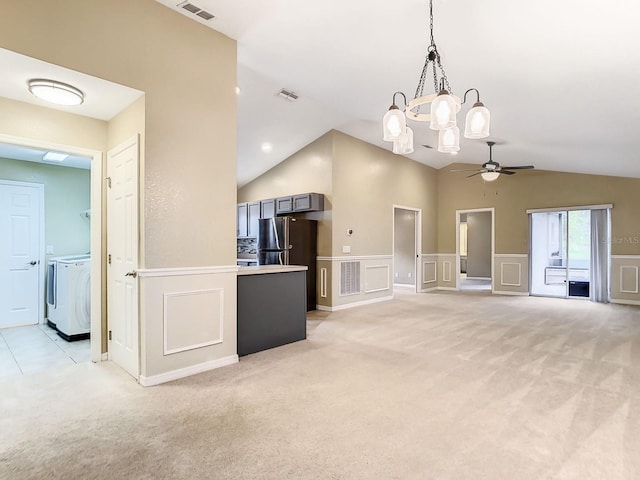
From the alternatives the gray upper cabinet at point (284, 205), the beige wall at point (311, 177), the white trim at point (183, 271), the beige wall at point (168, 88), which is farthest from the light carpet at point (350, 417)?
the gray upper cabinet at point (284, 205)

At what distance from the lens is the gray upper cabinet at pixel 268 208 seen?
6957 millimetres

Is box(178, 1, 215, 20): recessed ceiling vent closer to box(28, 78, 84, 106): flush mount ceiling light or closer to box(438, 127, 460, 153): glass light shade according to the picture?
box(28, 78, 84, 106): flush mount ceiling light

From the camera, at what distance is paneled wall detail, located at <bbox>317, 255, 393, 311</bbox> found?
6.32 metres

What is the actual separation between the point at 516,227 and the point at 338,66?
20.6 feet

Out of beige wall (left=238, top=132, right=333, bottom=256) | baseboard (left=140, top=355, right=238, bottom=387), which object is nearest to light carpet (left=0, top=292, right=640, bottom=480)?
baseboard (left=140, top=355, right=238, bottom=387)

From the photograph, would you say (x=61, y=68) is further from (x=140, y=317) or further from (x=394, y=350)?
(x=394, y=350)

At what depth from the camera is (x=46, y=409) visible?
2.49 m

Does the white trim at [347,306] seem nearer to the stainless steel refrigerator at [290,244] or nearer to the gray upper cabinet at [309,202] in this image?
the stainless steel refrigerator at [290,244]

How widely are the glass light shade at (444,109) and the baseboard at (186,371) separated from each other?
2.81 metres

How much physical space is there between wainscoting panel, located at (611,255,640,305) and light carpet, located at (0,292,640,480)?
12.7 ft

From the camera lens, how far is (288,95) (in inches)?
195

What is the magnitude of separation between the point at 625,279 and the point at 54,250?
10.2 m

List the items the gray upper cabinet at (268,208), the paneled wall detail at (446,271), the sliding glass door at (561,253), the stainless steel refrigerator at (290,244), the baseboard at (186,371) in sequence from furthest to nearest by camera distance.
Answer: the paneled wall detail at (446,271) → the sliding glass door at (561,253) → the gray upper cabinet at (268,208) → the stainless steel refrigerator at (290,244) → the baseboard at (186,371)

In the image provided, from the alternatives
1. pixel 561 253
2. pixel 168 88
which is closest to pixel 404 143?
pixel 168 88
